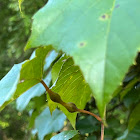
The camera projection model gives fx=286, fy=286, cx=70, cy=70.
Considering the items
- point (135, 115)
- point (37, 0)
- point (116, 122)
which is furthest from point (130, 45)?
point (37, 0)

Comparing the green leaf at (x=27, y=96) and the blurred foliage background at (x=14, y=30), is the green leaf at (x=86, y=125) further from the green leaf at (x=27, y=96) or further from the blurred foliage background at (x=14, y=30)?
the blurred foliage background at (x=14, y=30)

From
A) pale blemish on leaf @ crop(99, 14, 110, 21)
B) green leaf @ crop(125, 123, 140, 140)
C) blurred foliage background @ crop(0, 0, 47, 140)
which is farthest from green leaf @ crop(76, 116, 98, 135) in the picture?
pale blemish on leaf @ crop(99, 14, 110, 21)

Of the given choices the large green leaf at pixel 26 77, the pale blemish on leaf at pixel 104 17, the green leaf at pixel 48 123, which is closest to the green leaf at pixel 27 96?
the green leaf at pixel 48 123

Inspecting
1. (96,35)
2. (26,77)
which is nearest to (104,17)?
(96,35)

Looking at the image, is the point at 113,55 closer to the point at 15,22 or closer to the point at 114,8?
the point at 114,8

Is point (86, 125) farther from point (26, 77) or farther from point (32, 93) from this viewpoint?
point (26, 77)

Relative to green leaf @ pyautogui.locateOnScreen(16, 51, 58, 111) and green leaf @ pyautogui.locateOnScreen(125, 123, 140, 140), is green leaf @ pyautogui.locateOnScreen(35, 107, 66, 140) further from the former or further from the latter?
green leaf @ pyautogui.locateOnScreen(125, 123, 140, 140)

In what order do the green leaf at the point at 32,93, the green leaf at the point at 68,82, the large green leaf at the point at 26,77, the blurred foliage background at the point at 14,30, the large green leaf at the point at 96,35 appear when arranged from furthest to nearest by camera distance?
the blurred foliage background at the point at 14,30 < the green leaf at the point at 32,93 < the green leaf at the point at 68,82 < the large green leaf at the point at 26,77 < the large green leaf at the point at 96,35
